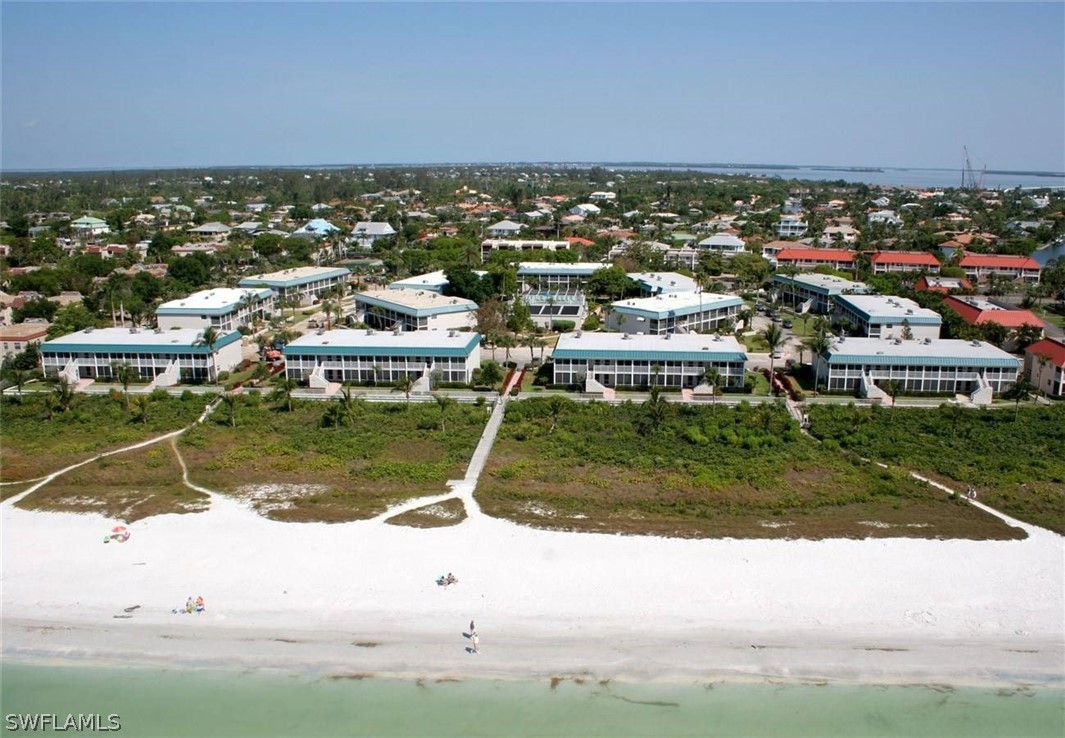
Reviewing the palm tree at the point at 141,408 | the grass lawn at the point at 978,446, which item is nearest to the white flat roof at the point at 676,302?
the grass lawn at the point at 978,446

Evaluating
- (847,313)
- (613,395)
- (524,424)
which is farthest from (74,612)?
(847,313)

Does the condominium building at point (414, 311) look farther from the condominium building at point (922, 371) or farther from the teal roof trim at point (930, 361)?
the teal roof trim at point (930, 361)

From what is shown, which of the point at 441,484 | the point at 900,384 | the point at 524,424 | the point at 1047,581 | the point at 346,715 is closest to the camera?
the point at 346,715

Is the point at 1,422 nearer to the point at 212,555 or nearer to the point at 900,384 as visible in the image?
the point at 212,555

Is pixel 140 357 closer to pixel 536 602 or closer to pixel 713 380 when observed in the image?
pixel 713 380

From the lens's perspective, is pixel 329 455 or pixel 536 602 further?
pixel 329 455

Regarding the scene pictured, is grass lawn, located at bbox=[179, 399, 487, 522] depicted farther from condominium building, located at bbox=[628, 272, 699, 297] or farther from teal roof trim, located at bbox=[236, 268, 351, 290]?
condominium building, located at bbox=[628, 272, 699, 297]

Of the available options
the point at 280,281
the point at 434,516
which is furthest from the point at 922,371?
the point at 280,281
